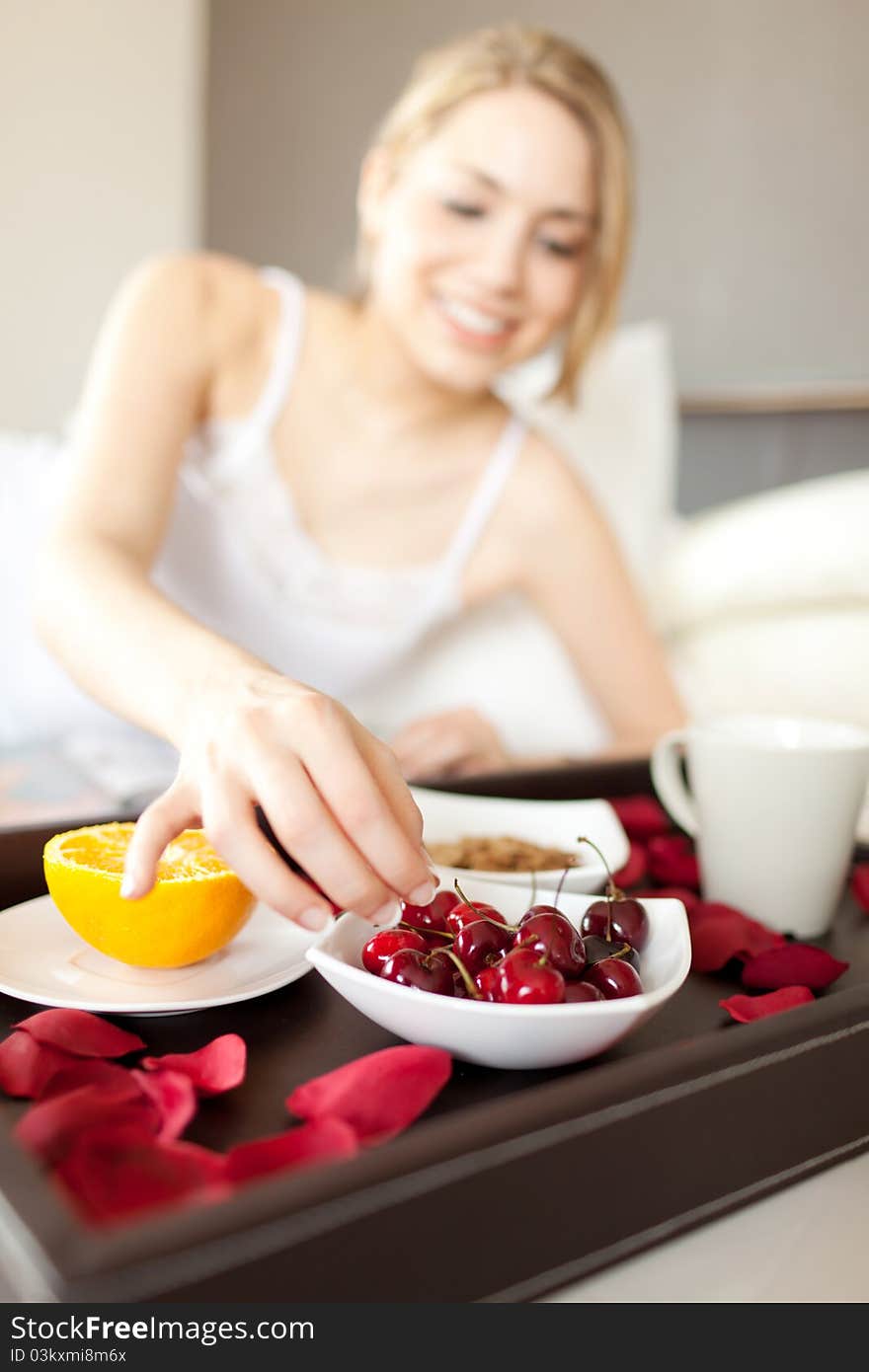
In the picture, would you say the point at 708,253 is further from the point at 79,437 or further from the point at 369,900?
the point at 369,900

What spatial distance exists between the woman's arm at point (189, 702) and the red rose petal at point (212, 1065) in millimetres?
69

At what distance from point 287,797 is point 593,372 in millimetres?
1680

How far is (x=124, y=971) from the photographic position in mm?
616

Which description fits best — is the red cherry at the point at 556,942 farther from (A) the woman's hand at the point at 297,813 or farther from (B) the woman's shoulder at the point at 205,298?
(B) the woman's shoulder at the point at 205,298

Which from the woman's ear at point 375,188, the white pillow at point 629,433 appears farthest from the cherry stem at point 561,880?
the white pillow at point 629,433

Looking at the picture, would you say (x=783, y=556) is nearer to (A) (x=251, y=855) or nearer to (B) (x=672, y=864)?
(B) (x=672, y=864)

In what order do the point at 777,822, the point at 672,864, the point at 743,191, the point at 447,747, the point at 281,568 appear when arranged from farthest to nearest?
the point at 743,191 < the point at 281,568 < the point at 447,747 < the point at 672,864 < the point at 777,822

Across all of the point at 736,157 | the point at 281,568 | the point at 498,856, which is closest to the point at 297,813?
the point at 498,856

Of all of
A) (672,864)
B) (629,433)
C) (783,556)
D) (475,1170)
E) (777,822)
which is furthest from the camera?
(629,433)

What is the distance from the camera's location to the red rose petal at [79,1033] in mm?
527

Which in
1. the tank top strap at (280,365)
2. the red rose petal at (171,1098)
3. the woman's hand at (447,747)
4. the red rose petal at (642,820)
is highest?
the tank top strap at (280,365)

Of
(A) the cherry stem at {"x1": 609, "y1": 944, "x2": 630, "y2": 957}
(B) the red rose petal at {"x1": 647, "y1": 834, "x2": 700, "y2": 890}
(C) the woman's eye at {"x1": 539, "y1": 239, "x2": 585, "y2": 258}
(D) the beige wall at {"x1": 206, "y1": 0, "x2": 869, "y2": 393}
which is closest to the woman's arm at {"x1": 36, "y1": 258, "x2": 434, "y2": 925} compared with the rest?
(A) the cherry stem at {"x1": 609, "y1": 944, "x2": 630, "y2": 957}

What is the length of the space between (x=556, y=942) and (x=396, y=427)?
1.34 metres

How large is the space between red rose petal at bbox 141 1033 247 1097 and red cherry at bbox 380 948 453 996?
8cm
